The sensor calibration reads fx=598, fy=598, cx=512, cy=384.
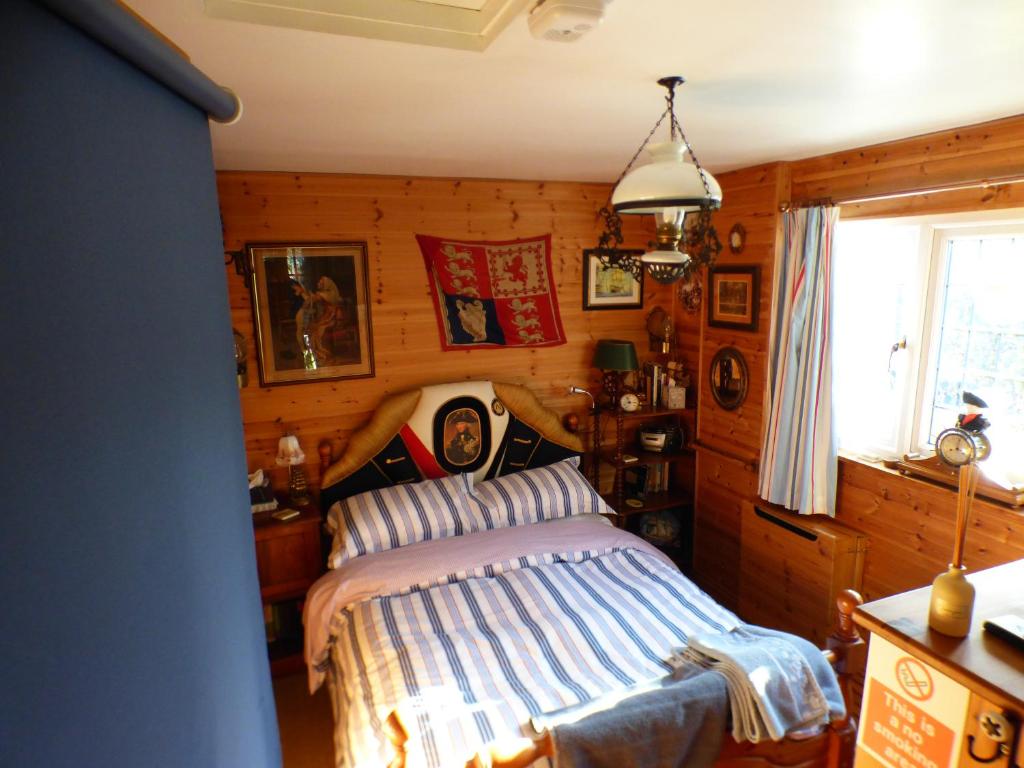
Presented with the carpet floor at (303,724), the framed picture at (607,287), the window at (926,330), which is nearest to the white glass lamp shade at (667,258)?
the window at (926,330)

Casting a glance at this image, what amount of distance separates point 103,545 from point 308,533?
2591 millimetres

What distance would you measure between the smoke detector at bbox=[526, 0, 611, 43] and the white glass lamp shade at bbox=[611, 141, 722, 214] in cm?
45

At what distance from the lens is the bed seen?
182cm

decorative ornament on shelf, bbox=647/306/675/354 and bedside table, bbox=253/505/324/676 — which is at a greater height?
decorative ornament on shelf, bbox=647/306/675/354

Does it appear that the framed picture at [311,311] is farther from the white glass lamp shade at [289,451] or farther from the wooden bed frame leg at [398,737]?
the wooden bed frame leg at [398,737]

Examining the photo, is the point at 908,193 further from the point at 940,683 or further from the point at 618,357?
the point at 940,683

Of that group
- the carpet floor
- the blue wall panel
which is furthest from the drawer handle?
the blue wall panel

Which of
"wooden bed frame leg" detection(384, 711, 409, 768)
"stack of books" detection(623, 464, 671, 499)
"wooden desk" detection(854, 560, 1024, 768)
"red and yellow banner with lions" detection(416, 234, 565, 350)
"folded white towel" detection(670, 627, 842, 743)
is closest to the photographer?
"wooden desk" detection(854, 560, 1024, 768)

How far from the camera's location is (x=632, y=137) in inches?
94.8

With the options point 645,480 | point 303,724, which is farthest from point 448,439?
point 303,724

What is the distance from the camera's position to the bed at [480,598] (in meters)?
1.82

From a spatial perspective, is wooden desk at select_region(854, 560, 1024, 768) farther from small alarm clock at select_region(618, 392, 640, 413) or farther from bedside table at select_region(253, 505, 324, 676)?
bedside table at select_region(253, 505, 324, 676)

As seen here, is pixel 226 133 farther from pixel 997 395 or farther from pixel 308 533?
pixel 997 395

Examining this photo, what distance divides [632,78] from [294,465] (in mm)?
2503
